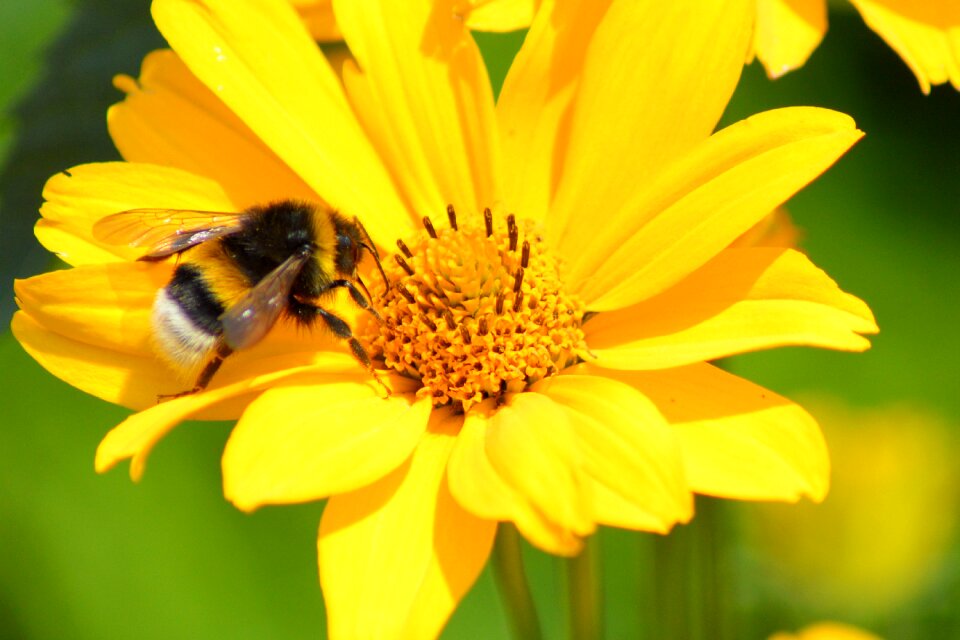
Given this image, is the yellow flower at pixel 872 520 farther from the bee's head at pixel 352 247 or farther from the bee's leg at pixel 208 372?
the bee's leg at pixel 208 372

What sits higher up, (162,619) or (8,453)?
(8,453)

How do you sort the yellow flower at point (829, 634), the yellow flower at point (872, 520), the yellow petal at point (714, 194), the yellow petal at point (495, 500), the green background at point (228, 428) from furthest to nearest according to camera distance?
the yellow flower at point (872, 520) → the yellow flower at point (829, 634) → the green background at point (228, 428) → the yellow petal at point (714, 194) → the yellow petal at point (495, 500)

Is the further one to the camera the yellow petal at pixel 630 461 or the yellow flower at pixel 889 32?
the yellow flower at pixel 889 32

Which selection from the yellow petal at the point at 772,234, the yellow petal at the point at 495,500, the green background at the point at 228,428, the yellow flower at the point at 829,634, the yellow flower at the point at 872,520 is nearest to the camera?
the yellow petal at the point at 495,500

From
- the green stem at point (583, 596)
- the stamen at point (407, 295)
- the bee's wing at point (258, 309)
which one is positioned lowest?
the green stem at point (583, 596)

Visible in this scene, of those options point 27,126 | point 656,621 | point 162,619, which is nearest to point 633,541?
point 656,621

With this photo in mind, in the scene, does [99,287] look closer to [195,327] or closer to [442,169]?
[195,327]

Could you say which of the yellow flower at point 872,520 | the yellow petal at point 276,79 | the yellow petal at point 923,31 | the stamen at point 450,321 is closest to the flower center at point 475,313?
the stamen at point 450,321
